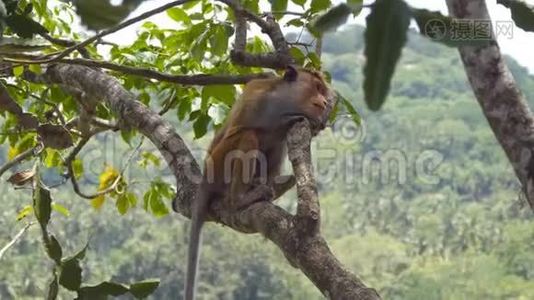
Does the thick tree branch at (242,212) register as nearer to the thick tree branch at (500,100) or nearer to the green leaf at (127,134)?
the green leaf at (127,134)

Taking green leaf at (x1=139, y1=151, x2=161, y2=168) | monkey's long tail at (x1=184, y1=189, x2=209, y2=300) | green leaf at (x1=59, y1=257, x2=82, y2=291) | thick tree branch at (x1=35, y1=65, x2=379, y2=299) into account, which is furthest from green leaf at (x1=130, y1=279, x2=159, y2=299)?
green leaf at (x1=139, y1=151, x2=161, y2=168)

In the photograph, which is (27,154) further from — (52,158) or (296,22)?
(296,22)

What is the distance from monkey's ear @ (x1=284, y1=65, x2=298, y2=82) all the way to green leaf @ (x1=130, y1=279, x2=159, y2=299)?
98 centimetres

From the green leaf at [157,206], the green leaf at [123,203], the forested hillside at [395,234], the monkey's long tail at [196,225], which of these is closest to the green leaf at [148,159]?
the green leaf at [123,203]

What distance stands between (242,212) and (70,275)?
1.64 ft

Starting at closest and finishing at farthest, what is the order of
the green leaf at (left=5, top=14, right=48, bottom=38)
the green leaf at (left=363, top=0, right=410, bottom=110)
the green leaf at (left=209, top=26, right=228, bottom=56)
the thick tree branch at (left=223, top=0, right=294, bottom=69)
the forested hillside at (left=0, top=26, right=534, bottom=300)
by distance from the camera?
the green leaf at (left=363, top=0, right=410, bottom=110), the green leaf at (left=5, top=14, right=48, bottom=38), the thick tree branch at (left=223, top=0, right=294, bottom=69), the green leaf at (left=209, top=26, right=228, bottom=56), the forested hillside at (left=0, top=26, right=534, bottom=300)

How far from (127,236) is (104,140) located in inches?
608

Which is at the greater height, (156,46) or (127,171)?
(156,46)

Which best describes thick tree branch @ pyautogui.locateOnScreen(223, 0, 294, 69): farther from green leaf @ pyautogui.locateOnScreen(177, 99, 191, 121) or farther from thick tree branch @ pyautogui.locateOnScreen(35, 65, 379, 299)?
green leaf @ pyautogui.locateOnScreen(177, 99, 191, 121)

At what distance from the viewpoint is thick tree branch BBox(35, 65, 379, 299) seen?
5.29 feet

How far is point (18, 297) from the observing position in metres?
13.7

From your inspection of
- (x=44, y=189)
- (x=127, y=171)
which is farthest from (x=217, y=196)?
(x=127, y=171)

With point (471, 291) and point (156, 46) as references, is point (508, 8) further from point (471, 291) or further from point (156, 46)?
point (471, 291)

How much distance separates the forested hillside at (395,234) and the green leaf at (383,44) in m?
12.1
